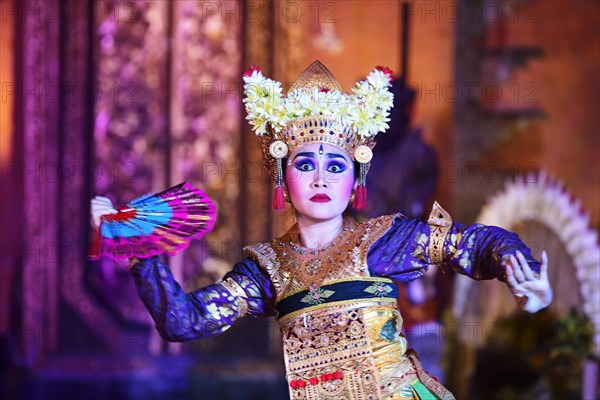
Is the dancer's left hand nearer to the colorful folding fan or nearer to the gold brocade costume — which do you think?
the gold brocade costume

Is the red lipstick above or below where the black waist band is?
above

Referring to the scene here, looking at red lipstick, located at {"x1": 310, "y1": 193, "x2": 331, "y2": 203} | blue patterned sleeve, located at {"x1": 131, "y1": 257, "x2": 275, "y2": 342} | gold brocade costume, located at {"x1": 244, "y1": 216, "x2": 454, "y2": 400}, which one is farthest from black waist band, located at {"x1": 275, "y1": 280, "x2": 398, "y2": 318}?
red lipstick, located at {"x1": 310, "y1": 193, "x2": 331, "y2": 203}

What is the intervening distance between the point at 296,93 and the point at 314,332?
726mm

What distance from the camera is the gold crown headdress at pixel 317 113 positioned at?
3.22 metres

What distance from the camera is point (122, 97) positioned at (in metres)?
6.43

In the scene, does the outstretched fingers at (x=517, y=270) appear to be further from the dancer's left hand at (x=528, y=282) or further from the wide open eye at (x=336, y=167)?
the wide open eye at (x=336, y=167)

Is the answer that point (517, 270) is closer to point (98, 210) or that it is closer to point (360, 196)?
point (360, 196)

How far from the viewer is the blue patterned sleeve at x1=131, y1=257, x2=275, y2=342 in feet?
10.2

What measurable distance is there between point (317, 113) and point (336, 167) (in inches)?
6.7

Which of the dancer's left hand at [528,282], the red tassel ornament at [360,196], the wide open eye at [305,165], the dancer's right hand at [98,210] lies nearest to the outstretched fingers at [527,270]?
the dancer's left hand at [528,282]

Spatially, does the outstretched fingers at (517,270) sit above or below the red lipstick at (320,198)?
below

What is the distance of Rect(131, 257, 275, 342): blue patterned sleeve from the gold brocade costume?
0.09m

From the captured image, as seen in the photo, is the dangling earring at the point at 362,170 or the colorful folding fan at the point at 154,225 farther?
the dangling earring at the point at 362,170

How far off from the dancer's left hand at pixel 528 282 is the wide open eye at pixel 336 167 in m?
0.58
